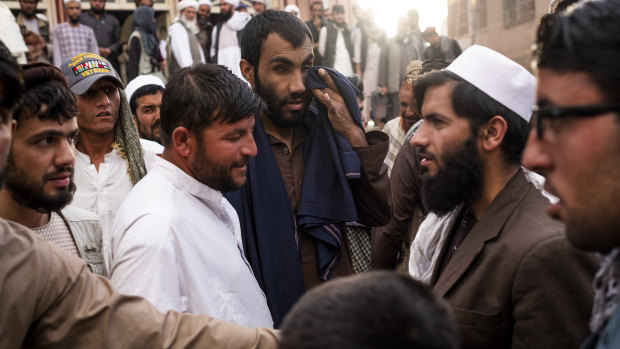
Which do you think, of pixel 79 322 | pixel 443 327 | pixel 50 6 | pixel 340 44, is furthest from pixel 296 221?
pixel 50 6

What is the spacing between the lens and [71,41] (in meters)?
9.51

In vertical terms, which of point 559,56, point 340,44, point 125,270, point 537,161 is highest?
point 559,56

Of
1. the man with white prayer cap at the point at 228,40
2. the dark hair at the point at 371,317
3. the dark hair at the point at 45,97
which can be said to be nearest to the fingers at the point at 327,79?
the dark hair at the point at 45,97

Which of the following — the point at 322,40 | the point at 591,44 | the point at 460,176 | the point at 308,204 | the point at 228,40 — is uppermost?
the point at 591,44

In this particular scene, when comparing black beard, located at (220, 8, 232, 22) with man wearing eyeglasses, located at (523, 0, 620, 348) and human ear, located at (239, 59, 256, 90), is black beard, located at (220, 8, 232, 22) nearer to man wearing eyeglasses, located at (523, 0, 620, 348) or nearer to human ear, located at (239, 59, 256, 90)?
human ear, located at (239, 59, 256, 90)

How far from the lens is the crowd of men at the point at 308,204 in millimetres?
1230

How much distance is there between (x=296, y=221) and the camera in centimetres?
296

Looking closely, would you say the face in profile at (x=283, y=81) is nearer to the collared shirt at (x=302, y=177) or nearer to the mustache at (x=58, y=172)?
the collared shirt at (x=302, y=177)

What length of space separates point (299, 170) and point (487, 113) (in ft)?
3.33

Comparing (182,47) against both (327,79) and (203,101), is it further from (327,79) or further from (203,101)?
(203,101)

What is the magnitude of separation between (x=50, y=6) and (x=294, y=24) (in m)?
11.7

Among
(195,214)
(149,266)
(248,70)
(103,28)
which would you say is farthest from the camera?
(103,28)

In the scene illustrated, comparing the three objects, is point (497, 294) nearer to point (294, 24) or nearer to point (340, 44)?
point (294, 24)

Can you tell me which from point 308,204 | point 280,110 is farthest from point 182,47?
point 308,204
